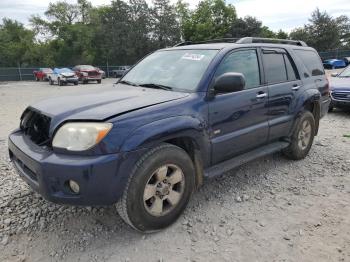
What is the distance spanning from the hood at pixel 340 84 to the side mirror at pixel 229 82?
251 inches

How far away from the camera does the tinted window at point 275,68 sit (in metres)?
4.13

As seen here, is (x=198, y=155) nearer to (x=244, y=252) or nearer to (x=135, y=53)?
(x=244, y=252)

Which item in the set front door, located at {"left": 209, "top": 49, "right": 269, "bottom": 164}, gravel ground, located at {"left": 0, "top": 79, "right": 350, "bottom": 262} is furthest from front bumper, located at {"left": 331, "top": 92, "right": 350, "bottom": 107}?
front door, located at {"left": 209, "top": 49, "right": 269, "bottom": 164}

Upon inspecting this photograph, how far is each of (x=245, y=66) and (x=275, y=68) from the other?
0.64m

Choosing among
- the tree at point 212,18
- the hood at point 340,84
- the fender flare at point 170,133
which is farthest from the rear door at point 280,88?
the tree at point 212,18

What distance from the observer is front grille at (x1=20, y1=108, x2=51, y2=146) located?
9.58ft

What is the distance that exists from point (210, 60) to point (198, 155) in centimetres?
104

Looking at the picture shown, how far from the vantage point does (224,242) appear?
2.88 m

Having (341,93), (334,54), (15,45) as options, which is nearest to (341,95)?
(341,93)

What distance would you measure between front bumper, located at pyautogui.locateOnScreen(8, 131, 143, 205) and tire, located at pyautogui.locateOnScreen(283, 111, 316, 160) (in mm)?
2806

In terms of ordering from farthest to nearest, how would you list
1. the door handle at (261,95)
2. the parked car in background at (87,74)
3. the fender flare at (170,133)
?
the parked car in background at (87,74) → the door handle at (261,95) → the fender flare at (170,133)

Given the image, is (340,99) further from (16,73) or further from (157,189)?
(16,73)

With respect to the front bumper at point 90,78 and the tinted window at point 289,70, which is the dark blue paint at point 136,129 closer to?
the tinted window at point 289,70

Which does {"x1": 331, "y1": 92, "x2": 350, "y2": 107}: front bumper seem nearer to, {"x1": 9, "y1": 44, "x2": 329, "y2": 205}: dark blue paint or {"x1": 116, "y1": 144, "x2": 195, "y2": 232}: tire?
{"x1": 9, "y1": 44, "x2": 329, "y2": 205}: dark blue paint
